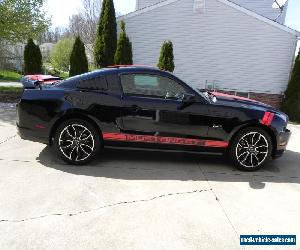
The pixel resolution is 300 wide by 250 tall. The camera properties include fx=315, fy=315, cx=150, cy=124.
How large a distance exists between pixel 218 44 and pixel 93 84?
10.1 metres

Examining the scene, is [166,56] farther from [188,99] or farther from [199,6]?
[188,99]

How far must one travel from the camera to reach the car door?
4.80 meters

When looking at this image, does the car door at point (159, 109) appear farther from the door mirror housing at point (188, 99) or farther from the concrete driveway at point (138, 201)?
the concrete driveway at point (138, 201)

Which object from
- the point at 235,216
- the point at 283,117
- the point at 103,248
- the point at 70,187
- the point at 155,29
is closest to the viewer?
the point at 103,248

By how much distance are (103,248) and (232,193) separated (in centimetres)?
205

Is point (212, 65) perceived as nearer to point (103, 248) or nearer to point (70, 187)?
point (70, 187)

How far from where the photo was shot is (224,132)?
16.3 ft

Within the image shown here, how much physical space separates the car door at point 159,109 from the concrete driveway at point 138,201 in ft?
2.06

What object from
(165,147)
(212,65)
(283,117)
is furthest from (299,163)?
(212,65)

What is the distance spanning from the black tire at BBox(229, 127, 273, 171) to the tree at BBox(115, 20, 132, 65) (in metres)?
9.02

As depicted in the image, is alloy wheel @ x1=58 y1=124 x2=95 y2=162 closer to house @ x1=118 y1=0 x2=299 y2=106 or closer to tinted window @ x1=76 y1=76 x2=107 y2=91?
tinted window @ x1=76 y1=76 x2=107 y2=91

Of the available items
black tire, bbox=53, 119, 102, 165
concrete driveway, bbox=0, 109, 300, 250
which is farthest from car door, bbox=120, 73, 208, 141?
concrete driveway, bbox=0, 109, 300, 250

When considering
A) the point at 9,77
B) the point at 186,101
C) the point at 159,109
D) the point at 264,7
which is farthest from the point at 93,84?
the point at 9,77

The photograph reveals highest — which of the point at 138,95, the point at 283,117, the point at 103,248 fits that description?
the point at 138,95
